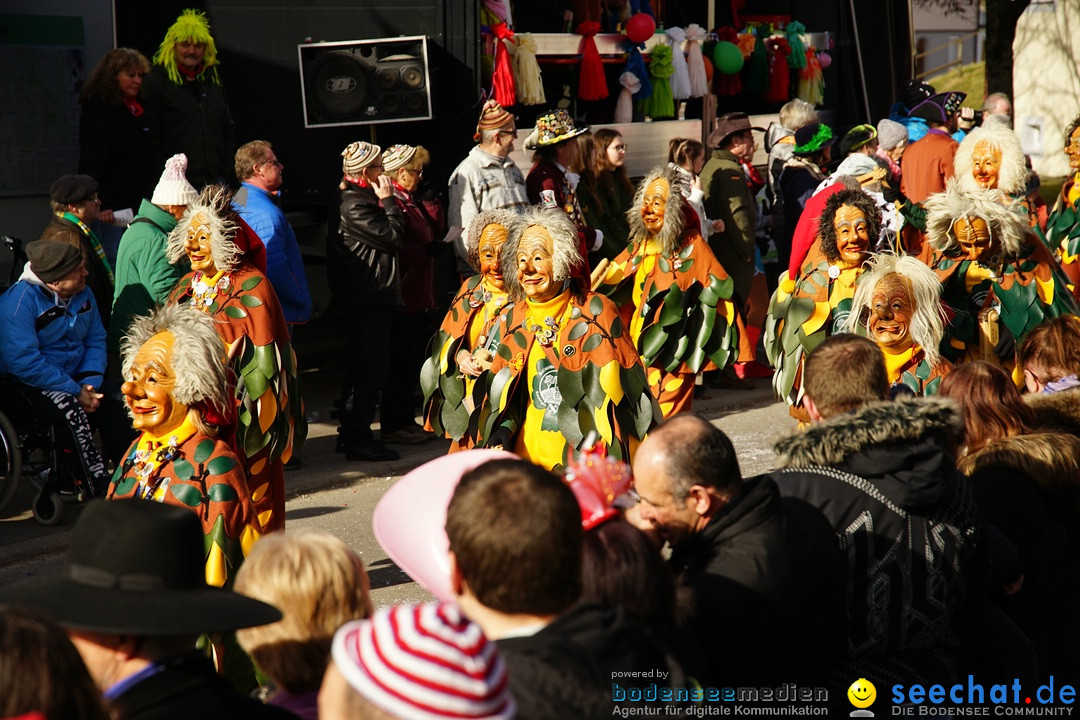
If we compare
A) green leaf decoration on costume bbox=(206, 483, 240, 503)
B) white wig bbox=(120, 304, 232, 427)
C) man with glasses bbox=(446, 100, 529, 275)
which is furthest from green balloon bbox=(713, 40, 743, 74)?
green leaf decoration on costume bbox=(206, 483, 240, 503)

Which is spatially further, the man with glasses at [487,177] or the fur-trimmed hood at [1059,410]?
the man with glasses at [487,177]

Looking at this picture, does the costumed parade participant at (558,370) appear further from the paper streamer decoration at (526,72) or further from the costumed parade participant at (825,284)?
the paper streamer decoration at (526,72)

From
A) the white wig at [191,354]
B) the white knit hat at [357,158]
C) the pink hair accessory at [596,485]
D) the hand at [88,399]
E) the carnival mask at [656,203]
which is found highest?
the white knit hat at [357,158]

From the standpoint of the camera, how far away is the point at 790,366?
20.5ft

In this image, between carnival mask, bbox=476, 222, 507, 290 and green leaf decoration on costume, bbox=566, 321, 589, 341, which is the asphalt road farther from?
carnival mask, bbox=476, 222, 507, 290

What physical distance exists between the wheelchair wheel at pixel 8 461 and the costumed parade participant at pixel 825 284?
3.67m

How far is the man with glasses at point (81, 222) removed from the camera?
6.69 meters

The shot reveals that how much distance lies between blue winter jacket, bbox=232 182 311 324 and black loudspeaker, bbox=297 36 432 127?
1.86 metres

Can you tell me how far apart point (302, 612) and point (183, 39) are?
6.64 meters

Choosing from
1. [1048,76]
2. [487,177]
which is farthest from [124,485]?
[1048,76]

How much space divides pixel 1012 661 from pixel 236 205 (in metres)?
4.82

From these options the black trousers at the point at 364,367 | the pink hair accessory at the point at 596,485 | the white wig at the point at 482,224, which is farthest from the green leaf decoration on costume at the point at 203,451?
the black trousers at the point at 364,367

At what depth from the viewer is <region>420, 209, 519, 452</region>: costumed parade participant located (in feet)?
18.6

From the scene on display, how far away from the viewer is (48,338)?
6.27 m
